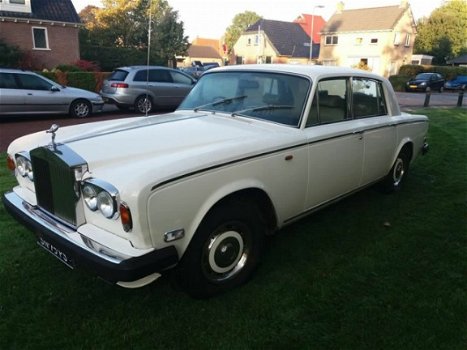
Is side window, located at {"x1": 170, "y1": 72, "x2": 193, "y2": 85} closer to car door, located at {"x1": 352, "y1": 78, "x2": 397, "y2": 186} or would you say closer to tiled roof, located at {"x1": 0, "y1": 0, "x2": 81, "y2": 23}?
car door, located at {"x1": 352, "y1": 78, "x2": 397, "y2": 186}

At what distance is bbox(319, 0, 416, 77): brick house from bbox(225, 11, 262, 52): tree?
145 feet

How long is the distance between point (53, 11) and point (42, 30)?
1.47 meters

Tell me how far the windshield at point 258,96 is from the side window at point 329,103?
14 centimetres

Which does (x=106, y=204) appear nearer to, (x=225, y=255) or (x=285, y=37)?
(x=225, y=255)

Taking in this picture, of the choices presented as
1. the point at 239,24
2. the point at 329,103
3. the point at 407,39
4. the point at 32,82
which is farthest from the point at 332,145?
the point at 239,24

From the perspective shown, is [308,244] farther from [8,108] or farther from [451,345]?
[8,108]

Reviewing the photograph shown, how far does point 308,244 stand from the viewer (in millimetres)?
4086

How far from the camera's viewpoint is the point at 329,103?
4027 millimetres

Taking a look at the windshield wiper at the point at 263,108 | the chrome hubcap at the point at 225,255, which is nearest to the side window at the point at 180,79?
the windshield wiper at the point at 263,108

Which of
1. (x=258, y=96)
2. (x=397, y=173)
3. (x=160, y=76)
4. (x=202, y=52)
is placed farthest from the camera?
(x=202, y=52)

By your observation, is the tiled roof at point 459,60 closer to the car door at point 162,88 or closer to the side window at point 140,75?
the car door at point 162,88

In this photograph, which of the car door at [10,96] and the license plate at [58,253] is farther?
the car door at [10,96]

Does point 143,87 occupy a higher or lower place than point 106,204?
higher

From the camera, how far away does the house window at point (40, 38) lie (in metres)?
23.5
